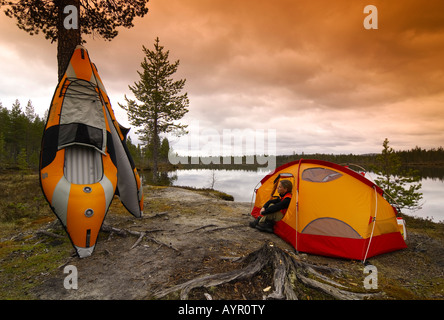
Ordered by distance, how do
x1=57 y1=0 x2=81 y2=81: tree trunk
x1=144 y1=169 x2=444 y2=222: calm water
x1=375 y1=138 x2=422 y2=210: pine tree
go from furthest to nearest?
x1=144 y1=169 x2=444 y2=222: calm water
x1=375 y1=138 x2=422 y2=210: pine tree
x1=57 y1=0 x2=81 y2=81: tree trunk

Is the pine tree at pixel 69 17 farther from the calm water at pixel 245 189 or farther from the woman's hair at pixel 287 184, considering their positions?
the calm water at pixel 245 189

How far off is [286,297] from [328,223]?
9.45ft

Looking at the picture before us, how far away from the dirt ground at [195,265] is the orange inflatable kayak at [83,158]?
0.80 meters

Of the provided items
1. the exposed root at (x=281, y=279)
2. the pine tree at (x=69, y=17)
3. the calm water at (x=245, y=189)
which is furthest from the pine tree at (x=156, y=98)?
the exposed root at (x=281, y=279)

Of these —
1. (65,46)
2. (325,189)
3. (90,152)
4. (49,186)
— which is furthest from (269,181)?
(65,46)

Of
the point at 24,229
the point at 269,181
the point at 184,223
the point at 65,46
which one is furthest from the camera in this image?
the point at 269,181

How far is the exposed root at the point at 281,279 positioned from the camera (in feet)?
8.84

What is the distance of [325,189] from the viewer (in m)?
5.16

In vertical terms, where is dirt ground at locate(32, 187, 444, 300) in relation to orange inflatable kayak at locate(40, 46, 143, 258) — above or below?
below

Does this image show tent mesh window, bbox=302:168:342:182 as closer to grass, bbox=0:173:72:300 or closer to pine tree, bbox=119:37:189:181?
grass, bbox=0:173:72:300

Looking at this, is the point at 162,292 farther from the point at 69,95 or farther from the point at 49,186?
the point at 69,95

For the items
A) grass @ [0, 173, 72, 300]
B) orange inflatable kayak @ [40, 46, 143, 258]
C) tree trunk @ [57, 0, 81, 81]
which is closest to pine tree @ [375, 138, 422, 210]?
orange inflatable kayak @ [40, 46, 143, 258]

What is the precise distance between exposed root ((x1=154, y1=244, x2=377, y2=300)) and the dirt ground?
0.09 m

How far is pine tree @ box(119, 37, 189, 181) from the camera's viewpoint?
824 inches
